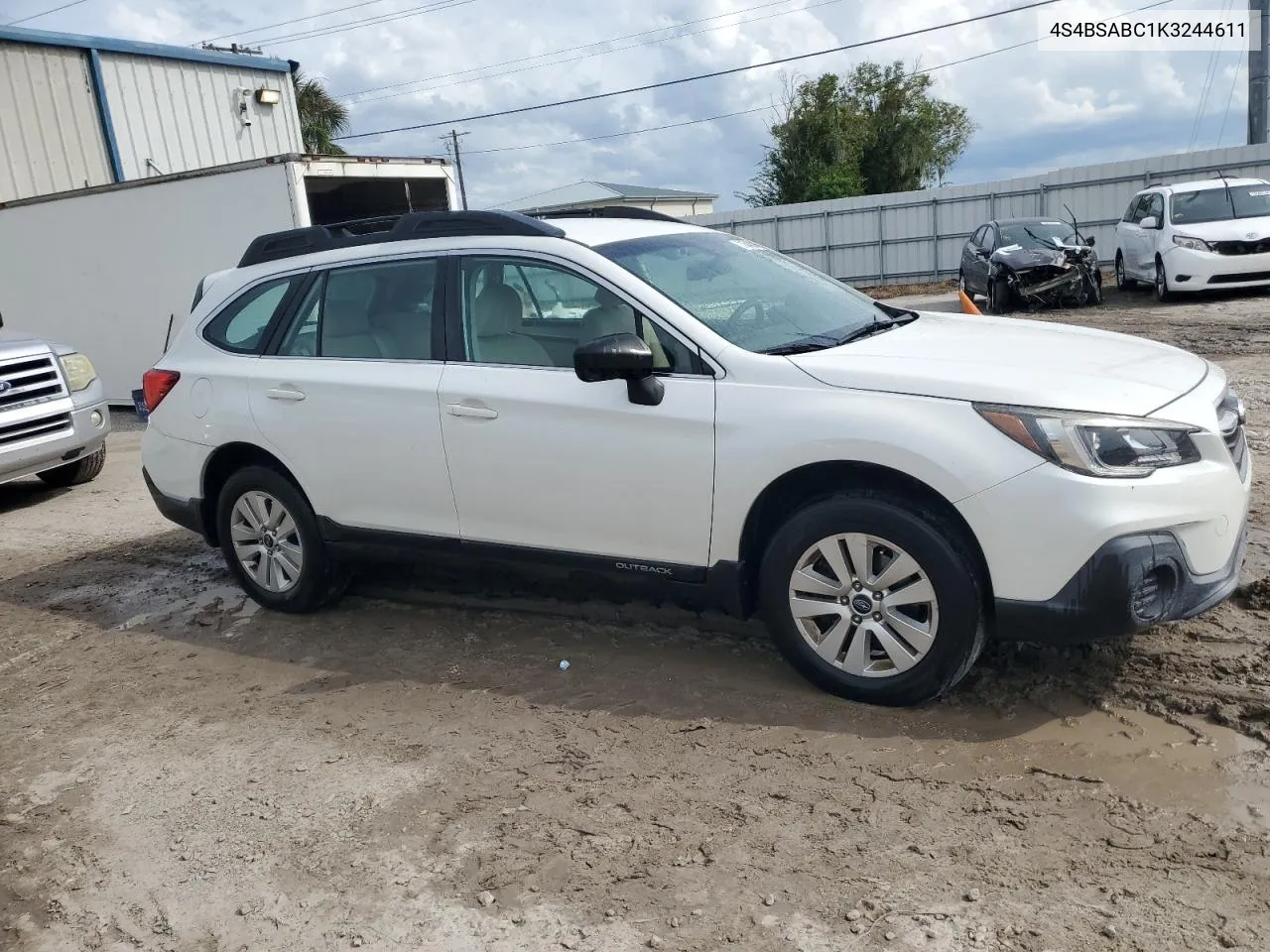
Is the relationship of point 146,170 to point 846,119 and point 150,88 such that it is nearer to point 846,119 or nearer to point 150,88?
point 150,88

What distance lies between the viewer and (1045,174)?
2434 cm

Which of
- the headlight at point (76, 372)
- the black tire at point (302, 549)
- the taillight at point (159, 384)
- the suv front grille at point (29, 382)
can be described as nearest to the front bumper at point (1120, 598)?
the black tire at point (302, 549)

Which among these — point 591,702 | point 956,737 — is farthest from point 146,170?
point 956,737

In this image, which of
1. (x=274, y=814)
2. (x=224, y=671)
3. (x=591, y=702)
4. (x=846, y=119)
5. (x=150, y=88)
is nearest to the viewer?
(x=274, y=814)

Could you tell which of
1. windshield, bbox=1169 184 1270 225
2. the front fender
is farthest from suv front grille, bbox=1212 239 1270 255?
the front fender

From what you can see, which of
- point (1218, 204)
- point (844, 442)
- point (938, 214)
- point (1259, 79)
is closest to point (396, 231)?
point (844, 442)

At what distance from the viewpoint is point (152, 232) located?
12.7 m

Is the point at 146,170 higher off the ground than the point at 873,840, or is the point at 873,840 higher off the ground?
the point at 146,170

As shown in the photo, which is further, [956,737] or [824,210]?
[824,210]

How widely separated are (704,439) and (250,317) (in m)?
2.77

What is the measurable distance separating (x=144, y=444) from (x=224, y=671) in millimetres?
1564

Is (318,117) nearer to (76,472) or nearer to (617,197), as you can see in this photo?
(617,197)

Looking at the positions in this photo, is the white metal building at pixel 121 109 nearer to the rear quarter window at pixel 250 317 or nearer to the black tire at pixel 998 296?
the rear quarter window at pixel 250 317

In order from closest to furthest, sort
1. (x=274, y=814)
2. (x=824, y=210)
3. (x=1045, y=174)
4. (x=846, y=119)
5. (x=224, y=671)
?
1. (x=274, y=814)
2. (x=224, y=671)
3. (x=1045, y=174)
4. (x=824, y=210)
5. (x=846, y=119)
